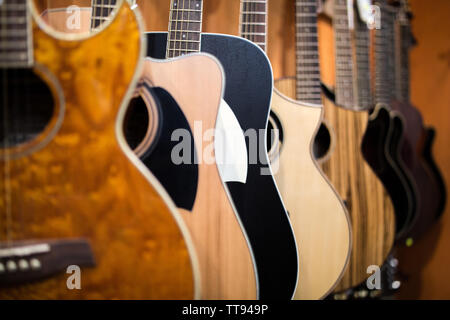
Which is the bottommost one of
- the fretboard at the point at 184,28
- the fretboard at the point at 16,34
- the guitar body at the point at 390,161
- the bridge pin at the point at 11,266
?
the bridge pin at the point at 11,266

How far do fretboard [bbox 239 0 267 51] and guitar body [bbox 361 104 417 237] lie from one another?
1.49ft

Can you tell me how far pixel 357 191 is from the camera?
89 centimetres

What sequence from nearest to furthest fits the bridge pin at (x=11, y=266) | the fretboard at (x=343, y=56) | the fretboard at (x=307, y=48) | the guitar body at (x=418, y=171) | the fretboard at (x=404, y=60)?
the bridge pin at (x=11, y=266) < the fretboard at (x=307, y=48) < the fretboard at (x=343, y=56) < the guitar body at (x=418, y=171) < the fretboard at (x=404, y=60)

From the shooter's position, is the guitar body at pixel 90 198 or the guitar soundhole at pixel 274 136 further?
the guitar soundhole at pixel 274 136

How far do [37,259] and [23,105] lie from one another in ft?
0.76

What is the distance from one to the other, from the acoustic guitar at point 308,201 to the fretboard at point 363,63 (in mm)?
326

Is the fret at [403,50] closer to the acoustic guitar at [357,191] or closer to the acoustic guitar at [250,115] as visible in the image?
the acoustic guitar at [357,191]

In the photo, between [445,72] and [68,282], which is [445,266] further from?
[68,282]

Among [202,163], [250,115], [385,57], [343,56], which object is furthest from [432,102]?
[202,163]

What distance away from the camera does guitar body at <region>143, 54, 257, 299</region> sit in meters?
0.58

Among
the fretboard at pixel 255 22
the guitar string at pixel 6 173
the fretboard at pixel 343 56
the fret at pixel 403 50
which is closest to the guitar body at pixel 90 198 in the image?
the guitar string at pixel 6 173

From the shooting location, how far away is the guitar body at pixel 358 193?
2.83 feet
